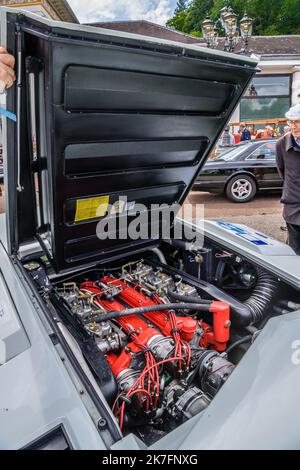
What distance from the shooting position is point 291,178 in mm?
3111

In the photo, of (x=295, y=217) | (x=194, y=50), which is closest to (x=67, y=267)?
(x=194, y=50)

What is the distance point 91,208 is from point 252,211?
17.0 ft

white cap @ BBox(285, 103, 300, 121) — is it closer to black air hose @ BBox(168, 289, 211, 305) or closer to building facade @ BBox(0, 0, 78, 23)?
black air hose @ BBox(168, 289, 211, 305)

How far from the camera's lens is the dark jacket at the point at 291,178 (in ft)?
10.1

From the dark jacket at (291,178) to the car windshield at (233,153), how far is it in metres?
3.98

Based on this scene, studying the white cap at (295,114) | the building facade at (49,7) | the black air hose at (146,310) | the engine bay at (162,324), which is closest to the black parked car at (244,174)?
the white cap at (295,114)

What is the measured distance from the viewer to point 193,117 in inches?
68.1

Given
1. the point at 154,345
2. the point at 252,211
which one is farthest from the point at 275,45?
the point at 154,345

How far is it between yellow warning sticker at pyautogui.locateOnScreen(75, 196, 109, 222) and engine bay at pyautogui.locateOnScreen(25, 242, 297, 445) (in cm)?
42

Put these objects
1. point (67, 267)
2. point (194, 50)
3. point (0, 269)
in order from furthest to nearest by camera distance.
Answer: point (67, 267), point (0, 269), point (194, 50)

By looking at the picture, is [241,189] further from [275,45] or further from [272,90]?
[275,45]

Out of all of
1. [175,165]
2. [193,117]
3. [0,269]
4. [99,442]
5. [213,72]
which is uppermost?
[213,72]

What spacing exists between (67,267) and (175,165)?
2.86ft

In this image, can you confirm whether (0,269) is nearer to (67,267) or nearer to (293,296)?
(67,267)
